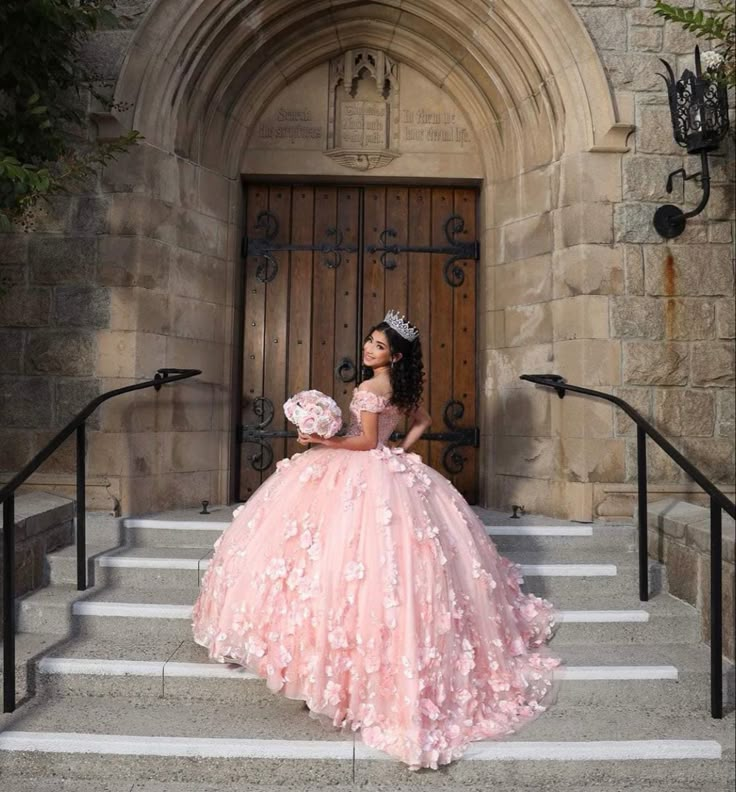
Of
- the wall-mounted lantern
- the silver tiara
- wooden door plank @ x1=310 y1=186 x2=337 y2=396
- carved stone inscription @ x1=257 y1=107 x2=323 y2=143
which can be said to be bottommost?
the silver tiara

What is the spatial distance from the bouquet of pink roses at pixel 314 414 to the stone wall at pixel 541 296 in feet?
5.14

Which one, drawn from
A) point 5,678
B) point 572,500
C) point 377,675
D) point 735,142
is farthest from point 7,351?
point 735,142

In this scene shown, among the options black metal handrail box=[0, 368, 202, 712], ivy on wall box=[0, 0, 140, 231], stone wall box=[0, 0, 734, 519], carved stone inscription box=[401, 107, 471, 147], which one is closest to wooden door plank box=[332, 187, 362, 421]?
carved stone inscription box=[401, 107, 471, 147]

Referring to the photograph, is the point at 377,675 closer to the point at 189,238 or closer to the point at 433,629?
the point at 433,629

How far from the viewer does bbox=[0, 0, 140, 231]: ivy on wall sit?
9.56 feet

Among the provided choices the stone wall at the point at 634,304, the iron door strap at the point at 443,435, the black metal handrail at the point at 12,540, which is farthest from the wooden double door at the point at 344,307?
the black metal handrail at the point at 12,540

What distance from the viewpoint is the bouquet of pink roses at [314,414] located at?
8.48 ft

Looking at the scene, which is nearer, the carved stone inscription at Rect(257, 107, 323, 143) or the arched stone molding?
the arched stone molding

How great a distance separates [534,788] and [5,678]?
6.14 ft

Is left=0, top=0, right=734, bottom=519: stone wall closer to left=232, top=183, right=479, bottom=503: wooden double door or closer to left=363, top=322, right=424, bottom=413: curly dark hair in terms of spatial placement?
left=232, top=183, right=479, bottom=503: wooden double door

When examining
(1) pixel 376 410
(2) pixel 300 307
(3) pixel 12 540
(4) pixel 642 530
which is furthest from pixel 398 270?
(3) pixel 12 540

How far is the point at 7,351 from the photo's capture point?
3832 millimetres

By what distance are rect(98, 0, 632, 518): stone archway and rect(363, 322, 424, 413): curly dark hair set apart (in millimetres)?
1402

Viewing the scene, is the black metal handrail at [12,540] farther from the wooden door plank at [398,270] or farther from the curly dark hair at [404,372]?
the wooden door plank at [398,270]
